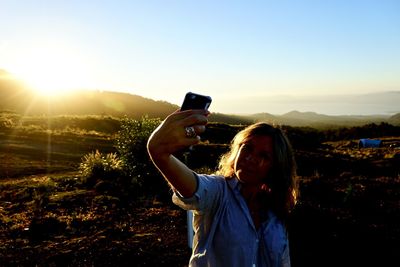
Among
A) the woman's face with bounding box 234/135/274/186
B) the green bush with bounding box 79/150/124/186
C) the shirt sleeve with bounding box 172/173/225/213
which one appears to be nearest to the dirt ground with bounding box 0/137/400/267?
the green bush with bounding box 79/150/124/186

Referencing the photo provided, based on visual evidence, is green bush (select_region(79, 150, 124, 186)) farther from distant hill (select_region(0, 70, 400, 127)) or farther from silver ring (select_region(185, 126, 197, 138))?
distant hill (select_region(0, 70, 400, 127))

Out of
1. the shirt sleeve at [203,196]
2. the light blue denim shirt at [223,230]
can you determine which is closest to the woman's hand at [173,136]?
the shirt sleeve at [203,196]

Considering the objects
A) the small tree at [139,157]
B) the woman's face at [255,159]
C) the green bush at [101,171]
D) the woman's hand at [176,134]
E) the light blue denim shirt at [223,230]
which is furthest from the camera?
the green bush at [101,171]

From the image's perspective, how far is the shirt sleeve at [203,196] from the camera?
7.02 feet

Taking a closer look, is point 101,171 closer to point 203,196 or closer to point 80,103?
point 203,196

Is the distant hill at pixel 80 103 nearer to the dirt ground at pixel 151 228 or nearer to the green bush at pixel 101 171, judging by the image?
the green bush at pixel 101 171

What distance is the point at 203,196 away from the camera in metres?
2.19

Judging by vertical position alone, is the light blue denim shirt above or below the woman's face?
below

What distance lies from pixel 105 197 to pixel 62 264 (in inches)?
192

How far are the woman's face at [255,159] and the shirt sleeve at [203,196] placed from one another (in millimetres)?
232

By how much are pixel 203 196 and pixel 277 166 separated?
71 centimetres

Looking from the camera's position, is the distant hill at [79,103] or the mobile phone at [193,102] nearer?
A: the mobile phone at [193,102]

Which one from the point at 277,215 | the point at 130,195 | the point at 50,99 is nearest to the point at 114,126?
the point at 130,195

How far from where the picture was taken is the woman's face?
2.61m
